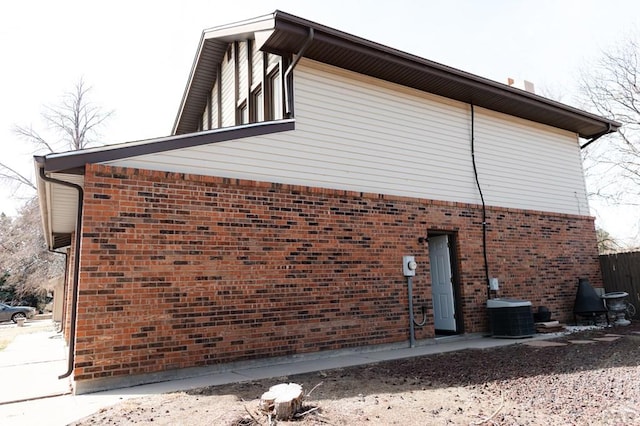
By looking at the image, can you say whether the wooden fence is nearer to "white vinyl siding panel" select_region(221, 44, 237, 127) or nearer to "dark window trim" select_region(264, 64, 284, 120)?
"dark window trim" select_region(264, 64, 284, 120)

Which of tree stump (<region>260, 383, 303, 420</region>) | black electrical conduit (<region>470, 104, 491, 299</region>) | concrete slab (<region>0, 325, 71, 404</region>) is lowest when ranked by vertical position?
concrete slab (<region>0, 325, 71, 404</region>)

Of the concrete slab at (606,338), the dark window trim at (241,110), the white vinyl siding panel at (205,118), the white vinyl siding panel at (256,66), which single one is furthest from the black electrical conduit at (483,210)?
the white vinyl siding panel at (205,118)

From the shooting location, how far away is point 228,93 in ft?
34.6

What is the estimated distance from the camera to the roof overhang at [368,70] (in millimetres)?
7480

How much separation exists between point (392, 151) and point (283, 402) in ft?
20.7

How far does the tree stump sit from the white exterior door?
21.0 feet

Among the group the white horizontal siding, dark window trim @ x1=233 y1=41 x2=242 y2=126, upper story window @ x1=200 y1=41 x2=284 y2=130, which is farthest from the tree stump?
dark window trim @ x1=233 y1=41 x2=242 y2=126

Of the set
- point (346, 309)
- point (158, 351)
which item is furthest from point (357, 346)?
point (158, 351)

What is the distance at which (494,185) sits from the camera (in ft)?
34.9

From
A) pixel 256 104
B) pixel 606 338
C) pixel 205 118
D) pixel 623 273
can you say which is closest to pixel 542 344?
pixel 606 338

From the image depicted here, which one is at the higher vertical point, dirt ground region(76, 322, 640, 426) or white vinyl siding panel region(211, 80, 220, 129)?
white vinyl siding panel region(211, 80, 220, 129)

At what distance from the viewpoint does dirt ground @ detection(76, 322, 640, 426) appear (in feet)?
13.2

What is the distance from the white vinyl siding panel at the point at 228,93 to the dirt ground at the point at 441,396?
21.9ft

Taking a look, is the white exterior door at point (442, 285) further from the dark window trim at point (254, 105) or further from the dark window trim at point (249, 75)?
the dark window trim at point (249, 75)
